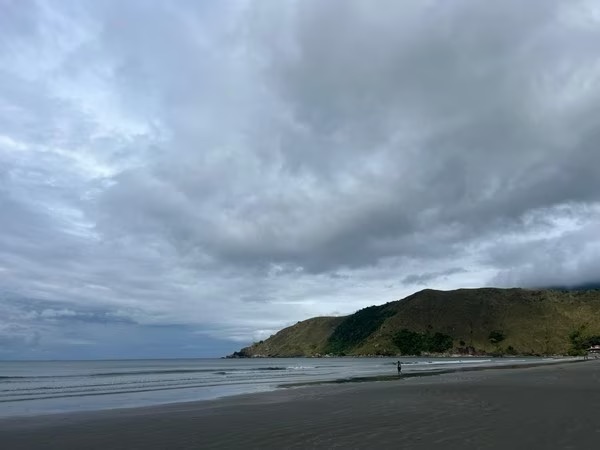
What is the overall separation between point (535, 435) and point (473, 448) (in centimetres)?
316

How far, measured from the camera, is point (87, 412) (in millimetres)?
29453

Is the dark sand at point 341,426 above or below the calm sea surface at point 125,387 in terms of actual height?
below

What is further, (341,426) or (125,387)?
(125,387)

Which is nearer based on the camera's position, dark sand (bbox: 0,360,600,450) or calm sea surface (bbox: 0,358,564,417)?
dark sand (bbox: 0,360,600,450)

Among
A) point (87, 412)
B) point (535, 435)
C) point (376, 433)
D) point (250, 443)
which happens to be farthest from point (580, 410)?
point (87, 412)

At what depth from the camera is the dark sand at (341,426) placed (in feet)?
51.7

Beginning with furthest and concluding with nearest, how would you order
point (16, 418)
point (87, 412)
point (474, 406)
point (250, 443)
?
point (87, 412), point (16, 418), point (474, 406), point (250, 443)

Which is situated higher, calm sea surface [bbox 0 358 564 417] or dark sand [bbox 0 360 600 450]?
calm sea surface [bbox 0 358 564 417]

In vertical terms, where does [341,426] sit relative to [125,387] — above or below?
below

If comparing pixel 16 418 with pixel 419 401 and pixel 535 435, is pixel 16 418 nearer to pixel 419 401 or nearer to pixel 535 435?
pixel 419 401

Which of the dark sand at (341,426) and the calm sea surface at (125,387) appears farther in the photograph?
the calm sea surface at (125,387)

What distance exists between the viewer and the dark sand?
15750 mm

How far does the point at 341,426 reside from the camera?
1977 centimetres

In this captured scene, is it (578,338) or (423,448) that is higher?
(578,338)
